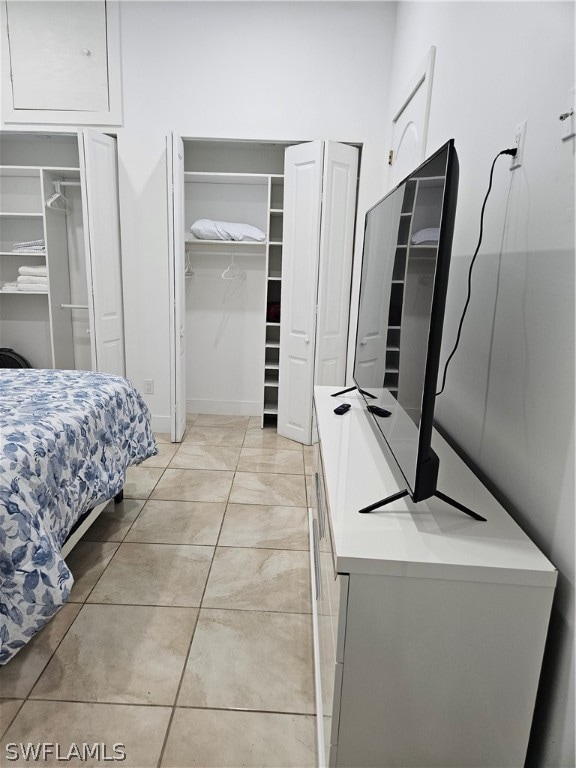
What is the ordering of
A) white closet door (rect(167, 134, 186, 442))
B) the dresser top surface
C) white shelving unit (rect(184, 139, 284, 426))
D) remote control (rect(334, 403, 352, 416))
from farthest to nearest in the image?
1. white shelving unit (rect(184, 139, 284, 426))
2. white closet door (rect(167, 134, 186, 442))
3. remote control (rect(334, 403, 352, 416))
4. the dresser top surface

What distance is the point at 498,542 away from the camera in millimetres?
1036

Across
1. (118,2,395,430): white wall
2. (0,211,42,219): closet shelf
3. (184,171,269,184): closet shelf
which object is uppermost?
(118,2,395,430): white wall

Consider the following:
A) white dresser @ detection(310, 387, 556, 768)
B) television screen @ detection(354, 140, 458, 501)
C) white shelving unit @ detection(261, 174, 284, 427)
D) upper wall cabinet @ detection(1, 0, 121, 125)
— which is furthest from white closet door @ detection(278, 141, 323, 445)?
white dresser @ detection(310, 387, 556, 768)

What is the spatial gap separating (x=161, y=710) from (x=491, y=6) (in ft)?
8.10

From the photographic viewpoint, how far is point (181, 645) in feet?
5.61

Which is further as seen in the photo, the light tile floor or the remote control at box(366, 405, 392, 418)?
the remote control at box(366, 405, 392, 418)

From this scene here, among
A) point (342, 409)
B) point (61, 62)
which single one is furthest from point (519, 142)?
point (61, 62)

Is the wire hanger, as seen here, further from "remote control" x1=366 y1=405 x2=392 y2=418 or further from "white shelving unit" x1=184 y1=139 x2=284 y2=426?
"remote control" x1=366 y1=405 x2=392 y2=418

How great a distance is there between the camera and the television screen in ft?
3.22

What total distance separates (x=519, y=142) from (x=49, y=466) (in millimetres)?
1768

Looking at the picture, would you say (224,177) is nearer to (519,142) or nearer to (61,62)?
(61,62)

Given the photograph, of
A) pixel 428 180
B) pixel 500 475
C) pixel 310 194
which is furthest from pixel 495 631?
pixel 310 194

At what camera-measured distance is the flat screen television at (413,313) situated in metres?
0.98

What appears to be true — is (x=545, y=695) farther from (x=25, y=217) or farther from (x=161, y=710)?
(x=25, y=217)
